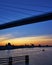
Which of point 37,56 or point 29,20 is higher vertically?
point 29,20

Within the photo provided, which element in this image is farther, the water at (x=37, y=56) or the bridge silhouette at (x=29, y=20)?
the water at (x=37, y=56)

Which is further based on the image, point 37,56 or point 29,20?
point 37,56

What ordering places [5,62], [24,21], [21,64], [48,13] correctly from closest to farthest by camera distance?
[48,13]
[24,21]
[5,62]
[21,64]

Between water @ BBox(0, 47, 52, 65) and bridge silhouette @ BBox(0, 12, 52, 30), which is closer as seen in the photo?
bridge silhouette @ BBox(0, 12, 52, 30)

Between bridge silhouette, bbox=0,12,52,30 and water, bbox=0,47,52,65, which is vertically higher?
bridge silhouette, bbox=0,12,52,30

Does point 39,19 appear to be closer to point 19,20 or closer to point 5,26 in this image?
point 19,20

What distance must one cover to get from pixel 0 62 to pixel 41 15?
338 inches

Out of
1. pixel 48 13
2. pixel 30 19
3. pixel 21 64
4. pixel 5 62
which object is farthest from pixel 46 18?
pixel 21 64

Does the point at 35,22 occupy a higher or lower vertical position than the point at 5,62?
higher

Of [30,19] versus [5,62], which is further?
[5,62]

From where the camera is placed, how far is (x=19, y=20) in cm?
1481

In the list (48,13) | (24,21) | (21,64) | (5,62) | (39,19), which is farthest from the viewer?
(21,64)

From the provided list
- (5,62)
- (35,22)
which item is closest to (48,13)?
(35,22)

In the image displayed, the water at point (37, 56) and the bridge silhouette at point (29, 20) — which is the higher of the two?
the bridge silhouette at point (29, 20)
